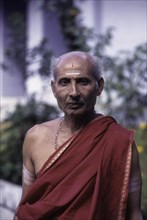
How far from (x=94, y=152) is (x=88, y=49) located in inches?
197

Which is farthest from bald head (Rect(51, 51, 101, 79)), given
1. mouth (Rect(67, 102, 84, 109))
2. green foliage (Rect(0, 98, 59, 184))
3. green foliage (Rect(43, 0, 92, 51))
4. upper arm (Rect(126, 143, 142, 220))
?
green foliage (Rect(43, 0, 92, 51))

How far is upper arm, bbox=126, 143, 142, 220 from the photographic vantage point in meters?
2.25

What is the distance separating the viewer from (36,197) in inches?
90.7

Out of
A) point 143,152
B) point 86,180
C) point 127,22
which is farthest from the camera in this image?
point 127,22

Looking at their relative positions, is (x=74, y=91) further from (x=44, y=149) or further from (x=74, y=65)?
(x=44, y=149)

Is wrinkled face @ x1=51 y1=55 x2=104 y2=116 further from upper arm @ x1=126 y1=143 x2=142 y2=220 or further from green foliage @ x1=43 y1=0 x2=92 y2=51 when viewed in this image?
green foliage @ x1=43 y1=0 x2=92 y2=51

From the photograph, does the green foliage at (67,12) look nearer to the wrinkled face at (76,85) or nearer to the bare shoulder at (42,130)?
the bare shoulder at (42,130)

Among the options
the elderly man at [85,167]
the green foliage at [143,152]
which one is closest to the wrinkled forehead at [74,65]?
the elderly man at [85,167]

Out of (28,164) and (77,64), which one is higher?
(77,64)

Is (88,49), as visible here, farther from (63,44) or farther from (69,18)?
(63,44)

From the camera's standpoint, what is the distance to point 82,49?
7195 millimetres

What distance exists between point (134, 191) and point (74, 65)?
66 centimetres

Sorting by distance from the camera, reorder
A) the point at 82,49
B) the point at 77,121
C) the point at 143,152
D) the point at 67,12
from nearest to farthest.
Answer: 1. the point at 77,121
2. the point at 143,152
3. the point at 82,49
4. the point at 67,12

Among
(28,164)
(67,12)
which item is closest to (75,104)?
(28,164)
